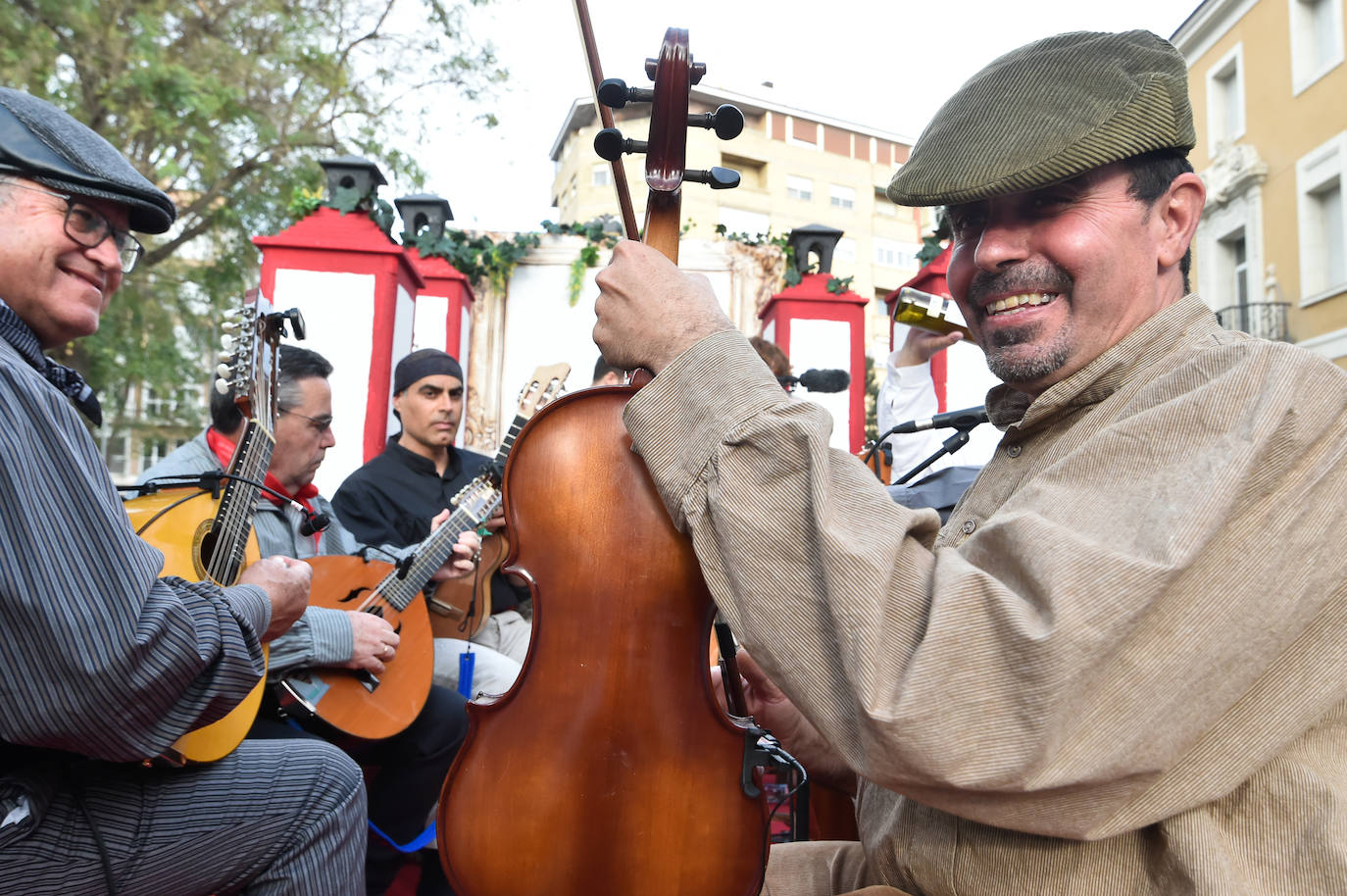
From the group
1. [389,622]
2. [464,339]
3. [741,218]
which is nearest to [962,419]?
[389,622]

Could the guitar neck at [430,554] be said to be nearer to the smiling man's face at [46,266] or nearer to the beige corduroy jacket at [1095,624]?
the smiling man's face at [46,266]

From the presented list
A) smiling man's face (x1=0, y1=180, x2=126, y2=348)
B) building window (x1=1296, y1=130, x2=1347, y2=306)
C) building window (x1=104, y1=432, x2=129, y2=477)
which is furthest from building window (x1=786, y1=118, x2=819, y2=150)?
smiling man's face (x1=0, y1=180, x2=126, y2=348)

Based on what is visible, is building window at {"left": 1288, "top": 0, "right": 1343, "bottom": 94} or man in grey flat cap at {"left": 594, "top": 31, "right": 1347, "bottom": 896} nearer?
man in grey flat cap at {"left": 594, "top": 31, "right": 1347, "bottom": 896}

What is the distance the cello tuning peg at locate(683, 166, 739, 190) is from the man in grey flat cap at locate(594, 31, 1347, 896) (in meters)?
0.51

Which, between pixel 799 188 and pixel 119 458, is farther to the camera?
pixel 799 188

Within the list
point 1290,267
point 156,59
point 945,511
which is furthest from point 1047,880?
point 1290,267

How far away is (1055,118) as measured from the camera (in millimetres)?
1191

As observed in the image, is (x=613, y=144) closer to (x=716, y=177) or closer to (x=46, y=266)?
(x=716, y=177)

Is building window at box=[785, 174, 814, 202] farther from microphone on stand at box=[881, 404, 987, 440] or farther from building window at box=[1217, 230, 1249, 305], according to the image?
microphone on stand at box=[881, 404, 987, 440]

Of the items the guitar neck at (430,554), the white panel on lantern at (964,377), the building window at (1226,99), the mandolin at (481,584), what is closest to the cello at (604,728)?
the guitar neck at (430,554)

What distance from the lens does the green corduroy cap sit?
1.18 m

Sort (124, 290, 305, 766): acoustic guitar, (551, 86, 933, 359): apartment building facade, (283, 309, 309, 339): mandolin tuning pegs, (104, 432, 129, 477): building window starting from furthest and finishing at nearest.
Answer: (551, 86, 933, 359): apartment building facade → (104, 432, 129, 477): building window → (283, 309, 309, 339): mandolin tuning pegs → (124, 290, 305, 766): acoustic guitar

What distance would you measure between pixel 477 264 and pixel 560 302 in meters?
0.75

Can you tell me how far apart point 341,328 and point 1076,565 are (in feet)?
21.1
